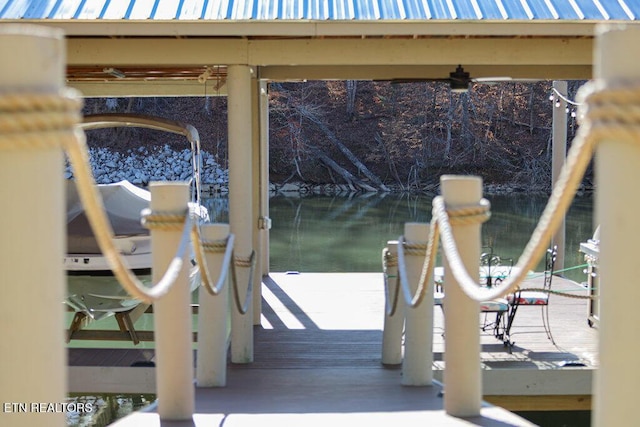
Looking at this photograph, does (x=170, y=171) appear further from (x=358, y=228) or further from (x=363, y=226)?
(x=358, y=228)

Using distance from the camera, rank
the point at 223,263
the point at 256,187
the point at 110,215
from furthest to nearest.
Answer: the point at 110,215 → the point at 256,187 → the point at 223,263

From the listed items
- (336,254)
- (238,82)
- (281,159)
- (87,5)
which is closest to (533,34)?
(238,82)

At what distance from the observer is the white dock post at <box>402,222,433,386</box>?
5340 mm

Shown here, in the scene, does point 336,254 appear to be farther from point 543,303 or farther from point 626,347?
point 626,347

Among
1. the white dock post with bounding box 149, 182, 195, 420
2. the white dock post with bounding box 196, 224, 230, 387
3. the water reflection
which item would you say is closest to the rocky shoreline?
the water reflection

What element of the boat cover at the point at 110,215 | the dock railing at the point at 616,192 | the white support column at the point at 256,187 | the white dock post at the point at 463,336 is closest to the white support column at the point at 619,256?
the dock railing at the point at 616,192

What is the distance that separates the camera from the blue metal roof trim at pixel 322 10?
21.6 feet

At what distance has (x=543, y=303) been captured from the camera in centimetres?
809

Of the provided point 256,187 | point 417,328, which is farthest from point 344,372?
point 256,187

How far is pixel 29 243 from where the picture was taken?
6.48 ft

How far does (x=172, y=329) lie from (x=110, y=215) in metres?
5.91

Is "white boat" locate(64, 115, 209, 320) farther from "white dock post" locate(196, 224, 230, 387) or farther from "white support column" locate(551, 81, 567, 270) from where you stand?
"white support column" locate(551, 81, 567, 270)

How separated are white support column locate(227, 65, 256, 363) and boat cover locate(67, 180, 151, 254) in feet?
8.69

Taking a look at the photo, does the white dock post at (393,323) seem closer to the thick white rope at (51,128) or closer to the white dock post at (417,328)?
the white dock post at (417,328)
